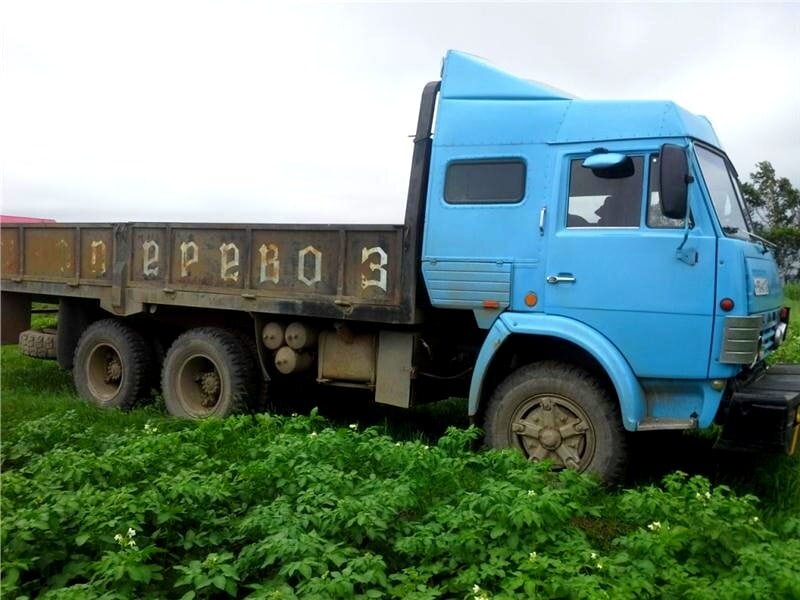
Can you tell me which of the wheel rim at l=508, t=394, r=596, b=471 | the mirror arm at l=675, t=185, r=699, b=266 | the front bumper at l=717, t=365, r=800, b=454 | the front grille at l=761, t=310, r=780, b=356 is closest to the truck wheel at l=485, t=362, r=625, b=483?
the wheel rim at l=508, t=394, r=596, b=471

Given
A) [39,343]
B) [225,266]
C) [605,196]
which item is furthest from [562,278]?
[39,343]

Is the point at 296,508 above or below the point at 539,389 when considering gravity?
below

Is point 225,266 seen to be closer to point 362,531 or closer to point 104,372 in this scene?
point 104,372

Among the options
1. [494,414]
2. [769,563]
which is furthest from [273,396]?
[769,563]

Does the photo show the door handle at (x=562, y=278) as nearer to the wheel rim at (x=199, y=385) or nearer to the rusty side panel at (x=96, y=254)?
the wheel rim at (x=199, y=385)

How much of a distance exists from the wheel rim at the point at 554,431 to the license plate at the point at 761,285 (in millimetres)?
1389

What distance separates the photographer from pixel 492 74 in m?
5.70

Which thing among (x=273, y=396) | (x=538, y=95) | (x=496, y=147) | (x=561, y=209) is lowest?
(x=273, y=396)

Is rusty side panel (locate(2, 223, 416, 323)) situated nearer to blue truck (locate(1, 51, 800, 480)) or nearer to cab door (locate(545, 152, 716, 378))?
blue truck (locate(1, 51, 800, 480))

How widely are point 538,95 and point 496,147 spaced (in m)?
0.50

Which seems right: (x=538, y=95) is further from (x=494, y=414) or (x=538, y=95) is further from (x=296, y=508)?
(x=296, y=508)

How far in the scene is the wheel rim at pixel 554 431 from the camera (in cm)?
515

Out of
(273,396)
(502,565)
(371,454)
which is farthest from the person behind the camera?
(273,396)

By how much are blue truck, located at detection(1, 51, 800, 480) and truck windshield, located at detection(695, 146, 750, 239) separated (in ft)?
0.08
